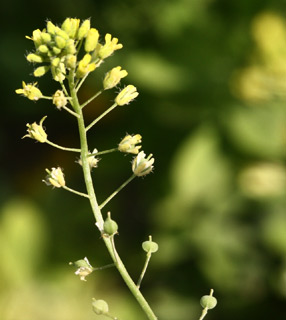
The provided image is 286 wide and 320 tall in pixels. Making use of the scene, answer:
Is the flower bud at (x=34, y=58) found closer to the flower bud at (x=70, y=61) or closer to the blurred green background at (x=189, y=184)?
the flower bud at (x=70, y=61)

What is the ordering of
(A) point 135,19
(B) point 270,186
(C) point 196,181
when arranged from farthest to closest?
(A) point 135,19 < (C) point 196,181 < (B) point 270,186

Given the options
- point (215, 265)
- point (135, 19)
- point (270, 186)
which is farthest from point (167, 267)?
point (135, 19)

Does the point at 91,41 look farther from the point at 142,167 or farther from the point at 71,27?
the point at 142,167

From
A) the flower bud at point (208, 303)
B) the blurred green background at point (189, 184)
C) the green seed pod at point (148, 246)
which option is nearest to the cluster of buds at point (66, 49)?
the green seed pod at point (148, 246)

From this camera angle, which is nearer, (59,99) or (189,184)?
(59,99)

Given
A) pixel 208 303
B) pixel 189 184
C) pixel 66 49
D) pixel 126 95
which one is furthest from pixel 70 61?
pixel 189 184

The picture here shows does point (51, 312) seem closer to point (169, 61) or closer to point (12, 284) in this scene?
point (12, 284)

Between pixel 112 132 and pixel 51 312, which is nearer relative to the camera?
pixel 51 312
